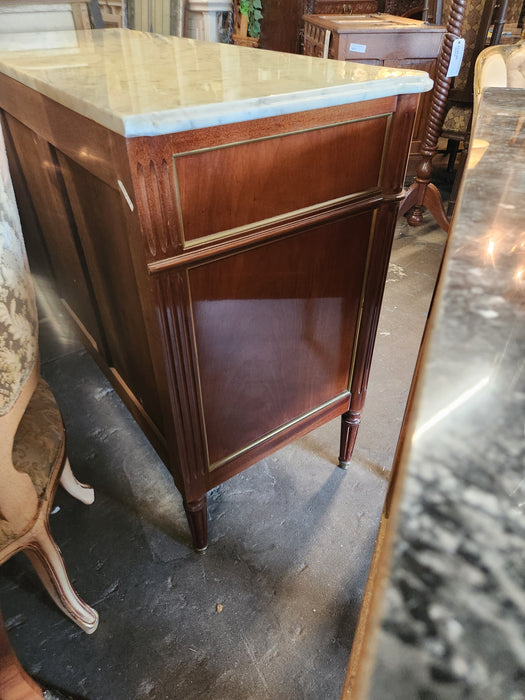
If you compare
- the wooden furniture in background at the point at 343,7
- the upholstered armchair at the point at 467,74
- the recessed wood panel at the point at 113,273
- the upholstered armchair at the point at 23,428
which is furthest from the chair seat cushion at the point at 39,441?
the wooden furniture in background at the point at 343,7

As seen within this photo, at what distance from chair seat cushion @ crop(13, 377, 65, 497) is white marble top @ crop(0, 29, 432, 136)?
0.58 m

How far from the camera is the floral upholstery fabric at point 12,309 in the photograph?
0.74 m

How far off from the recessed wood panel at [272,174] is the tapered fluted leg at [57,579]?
2.13 ft

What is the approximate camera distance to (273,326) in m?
1.03

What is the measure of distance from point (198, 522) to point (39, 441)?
18.2 inches

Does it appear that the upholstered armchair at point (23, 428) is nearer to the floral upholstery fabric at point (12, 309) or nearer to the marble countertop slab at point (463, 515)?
the floral upholstery fabric at point (12, 309)

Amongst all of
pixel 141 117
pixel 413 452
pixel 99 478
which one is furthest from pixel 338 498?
pixel 413 452

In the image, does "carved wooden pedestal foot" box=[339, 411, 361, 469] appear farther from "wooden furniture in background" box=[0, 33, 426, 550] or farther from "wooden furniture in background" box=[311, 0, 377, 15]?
"wooden furniture in background" box=[311, 0, 377, 15]

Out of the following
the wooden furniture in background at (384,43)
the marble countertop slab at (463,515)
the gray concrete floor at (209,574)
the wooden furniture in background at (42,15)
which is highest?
the wooden furniture in background at (42,15)

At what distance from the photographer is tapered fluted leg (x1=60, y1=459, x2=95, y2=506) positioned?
1.31 metres

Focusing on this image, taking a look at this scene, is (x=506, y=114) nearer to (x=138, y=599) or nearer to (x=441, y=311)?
(x=441, y=311)

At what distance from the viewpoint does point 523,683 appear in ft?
0.52

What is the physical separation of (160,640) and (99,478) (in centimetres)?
54

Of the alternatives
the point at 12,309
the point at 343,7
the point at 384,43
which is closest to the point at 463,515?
the point at 12,309
